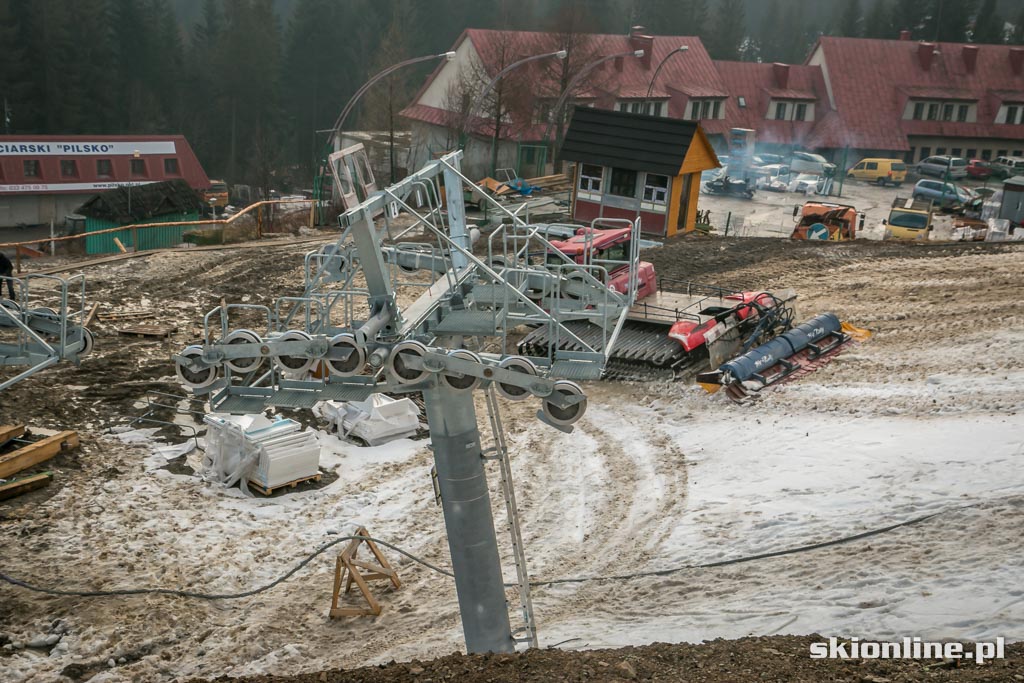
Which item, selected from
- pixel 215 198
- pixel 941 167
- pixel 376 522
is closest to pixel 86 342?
pixel 376 522

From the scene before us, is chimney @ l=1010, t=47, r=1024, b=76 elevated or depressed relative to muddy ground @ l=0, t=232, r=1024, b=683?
elevated

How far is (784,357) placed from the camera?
18.4m

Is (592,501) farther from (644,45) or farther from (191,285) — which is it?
(644,45)

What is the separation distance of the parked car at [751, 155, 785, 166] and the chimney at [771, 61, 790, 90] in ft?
24.8

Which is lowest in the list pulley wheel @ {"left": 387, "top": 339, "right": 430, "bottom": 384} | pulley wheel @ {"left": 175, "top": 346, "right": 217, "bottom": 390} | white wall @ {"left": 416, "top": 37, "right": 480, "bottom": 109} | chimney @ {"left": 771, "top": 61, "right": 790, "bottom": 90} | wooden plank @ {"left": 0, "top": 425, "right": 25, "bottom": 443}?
wooden plank @ {"left": 0, "top": 425, "right": 25, "bottom": 443}

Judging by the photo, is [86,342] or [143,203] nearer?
[86,342]

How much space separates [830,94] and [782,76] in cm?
318

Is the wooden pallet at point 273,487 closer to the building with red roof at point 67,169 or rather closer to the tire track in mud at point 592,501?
the tire track in mud at point 592,501

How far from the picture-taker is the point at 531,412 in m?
17.8

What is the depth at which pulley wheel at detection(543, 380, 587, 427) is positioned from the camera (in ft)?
26.5

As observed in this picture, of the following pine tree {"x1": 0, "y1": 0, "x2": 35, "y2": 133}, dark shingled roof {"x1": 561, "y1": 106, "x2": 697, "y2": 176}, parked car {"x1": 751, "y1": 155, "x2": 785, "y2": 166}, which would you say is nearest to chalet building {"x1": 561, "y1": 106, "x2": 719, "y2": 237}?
dark shingled roof {"x1": 561, "y1": 106, "x2": 697, "y2": 176}

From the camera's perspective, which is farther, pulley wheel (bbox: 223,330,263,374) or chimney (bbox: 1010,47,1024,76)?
chimney (bbox: 1010,47,1024,76)

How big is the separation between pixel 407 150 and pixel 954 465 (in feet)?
142

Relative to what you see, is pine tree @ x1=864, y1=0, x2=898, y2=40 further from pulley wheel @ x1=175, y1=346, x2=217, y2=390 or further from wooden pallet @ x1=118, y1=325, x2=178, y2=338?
pulley wheel @ x1=175, y1=346, x2=217, y2=390
